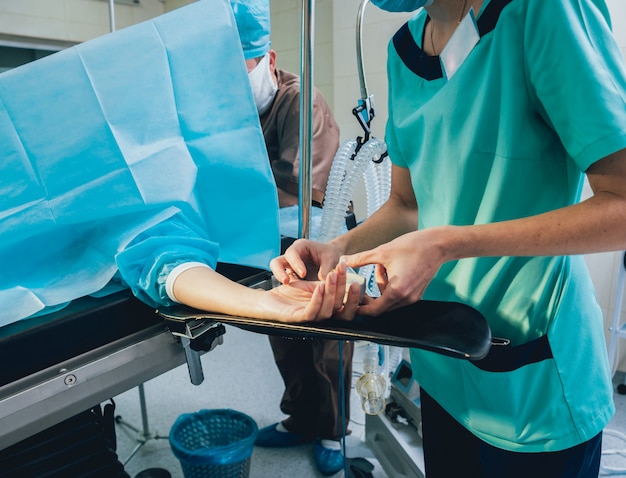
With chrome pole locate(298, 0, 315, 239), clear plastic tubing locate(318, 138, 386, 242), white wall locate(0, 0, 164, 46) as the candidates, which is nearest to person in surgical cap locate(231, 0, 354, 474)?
clear plastic tubing locate(318, 138, 386, 242)

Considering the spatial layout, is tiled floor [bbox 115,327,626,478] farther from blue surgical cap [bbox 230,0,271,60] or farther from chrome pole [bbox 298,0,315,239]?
blue surgical cap [bbox 230,0,271,60]

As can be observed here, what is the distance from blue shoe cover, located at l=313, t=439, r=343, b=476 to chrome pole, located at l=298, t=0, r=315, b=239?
1016 millimetres

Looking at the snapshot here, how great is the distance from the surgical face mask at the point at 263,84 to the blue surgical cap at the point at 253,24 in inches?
2.2

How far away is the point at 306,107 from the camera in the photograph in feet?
3.19

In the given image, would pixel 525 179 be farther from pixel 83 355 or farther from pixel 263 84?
pixel 263 84

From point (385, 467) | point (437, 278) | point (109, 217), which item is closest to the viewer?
point (437, 278)

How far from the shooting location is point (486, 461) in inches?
29.4

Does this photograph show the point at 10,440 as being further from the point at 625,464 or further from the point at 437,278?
the point at 625,464

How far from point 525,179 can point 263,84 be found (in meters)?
1.18

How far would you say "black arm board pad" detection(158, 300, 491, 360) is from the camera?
549mm

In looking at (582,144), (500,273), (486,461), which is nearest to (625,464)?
(486,461)

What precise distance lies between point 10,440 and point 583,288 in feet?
2.73

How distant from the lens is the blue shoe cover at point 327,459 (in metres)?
1.72

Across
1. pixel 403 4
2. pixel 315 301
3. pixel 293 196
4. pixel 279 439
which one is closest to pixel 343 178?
pixel 293 196
